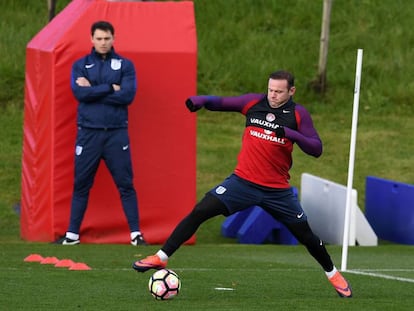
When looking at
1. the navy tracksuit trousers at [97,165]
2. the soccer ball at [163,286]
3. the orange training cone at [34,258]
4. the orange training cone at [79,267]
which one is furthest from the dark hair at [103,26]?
the soccer ball at [163,286]

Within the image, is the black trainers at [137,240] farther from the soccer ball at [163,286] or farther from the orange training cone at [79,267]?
the soccer ball at [163,286]

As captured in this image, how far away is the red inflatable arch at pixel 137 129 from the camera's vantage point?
49.0ft

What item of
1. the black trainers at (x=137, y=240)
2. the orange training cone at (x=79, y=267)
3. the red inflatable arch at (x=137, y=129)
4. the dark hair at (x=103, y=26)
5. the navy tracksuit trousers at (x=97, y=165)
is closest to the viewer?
the orange training cone at (x=79, y=267)

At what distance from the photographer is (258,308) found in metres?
9.18

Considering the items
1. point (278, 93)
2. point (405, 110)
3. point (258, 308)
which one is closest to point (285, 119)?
point (278, 93)

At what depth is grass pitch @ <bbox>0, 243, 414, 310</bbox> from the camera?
9438 mm

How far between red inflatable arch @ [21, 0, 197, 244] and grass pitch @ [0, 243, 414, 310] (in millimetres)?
547

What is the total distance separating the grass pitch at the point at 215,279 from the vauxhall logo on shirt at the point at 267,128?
1.24 m

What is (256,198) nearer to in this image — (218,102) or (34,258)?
(218,102)

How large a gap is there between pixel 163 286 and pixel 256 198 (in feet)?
3.57

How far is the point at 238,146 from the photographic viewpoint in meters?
21.3

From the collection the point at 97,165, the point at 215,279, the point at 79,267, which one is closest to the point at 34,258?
the point at 79,267

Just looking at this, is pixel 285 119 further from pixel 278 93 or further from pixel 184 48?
pixel 184 48

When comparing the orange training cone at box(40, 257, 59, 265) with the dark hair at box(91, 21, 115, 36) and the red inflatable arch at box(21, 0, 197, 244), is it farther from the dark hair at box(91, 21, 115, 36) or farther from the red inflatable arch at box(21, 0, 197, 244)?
the dark hair at box(91, 21, 115, 36)
